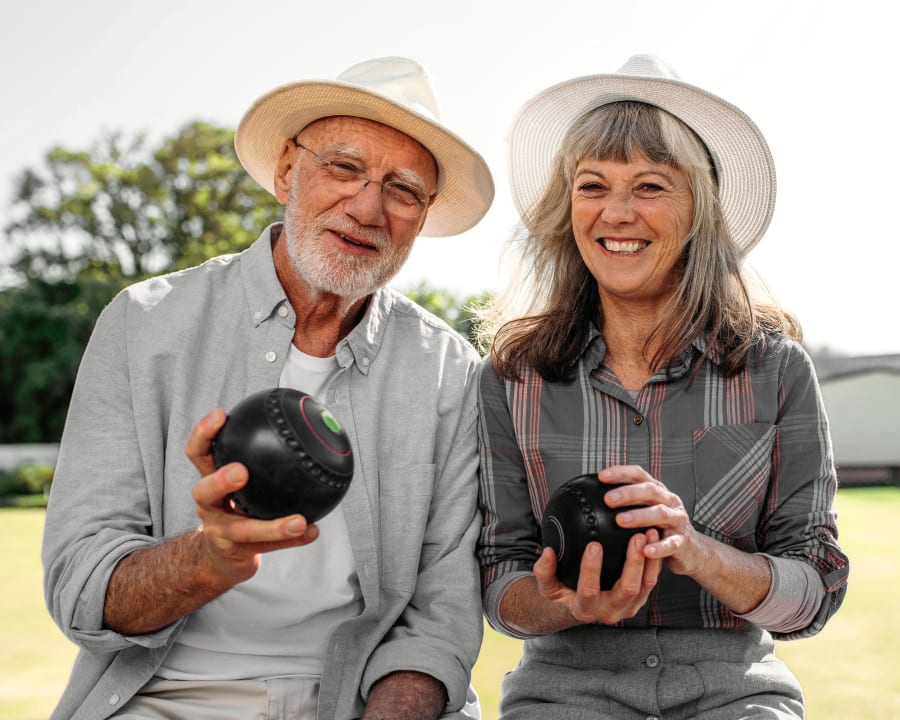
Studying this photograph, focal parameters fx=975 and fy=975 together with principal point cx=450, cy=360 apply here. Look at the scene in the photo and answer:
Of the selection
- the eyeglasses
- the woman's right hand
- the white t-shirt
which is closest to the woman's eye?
the eyeglasses

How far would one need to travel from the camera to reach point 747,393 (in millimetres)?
3205

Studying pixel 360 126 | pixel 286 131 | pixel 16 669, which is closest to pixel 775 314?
pixel 360 126

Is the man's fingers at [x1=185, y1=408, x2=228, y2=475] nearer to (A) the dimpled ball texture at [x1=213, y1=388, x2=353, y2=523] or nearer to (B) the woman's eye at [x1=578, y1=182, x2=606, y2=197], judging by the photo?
(A) the dimpled ball texture at [x1=213, y1=388, x2=353, y2=523]

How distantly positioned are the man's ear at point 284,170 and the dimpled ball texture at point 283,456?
5.37 feet

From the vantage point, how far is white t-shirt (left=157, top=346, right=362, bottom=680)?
307cm

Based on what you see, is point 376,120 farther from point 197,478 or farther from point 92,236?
point 92,236

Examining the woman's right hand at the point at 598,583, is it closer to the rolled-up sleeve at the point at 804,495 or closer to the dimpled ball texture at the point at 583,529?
the dimpled ball texture at the point at 583,529

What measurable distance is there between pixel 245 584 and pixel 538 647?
0.98 metres

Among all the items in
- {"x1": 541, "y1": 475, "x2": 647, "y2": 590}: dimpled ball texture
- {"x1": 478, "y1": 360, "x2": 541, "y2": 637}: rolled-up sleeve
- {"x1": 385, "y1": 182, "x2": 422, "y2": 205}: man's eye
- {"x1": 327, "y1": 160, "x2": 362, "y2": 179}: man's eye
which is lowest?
{"x1": 478, "y1": 360, "x2": 541, "y2": 637}: rolled-up sleeve

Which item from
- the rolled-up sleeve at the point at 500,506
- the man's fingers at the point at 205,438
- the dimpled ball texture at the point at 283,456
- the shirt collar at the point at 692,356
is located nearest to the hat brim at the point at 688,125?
the shirt collar at the point at 692,356

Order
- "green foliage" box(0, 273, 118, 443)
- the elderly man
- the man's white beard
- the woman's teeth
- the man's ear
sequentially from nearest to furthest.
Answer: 1. the elderly man
2. the woman's teeth
3. the man's white beard
4. the man's ear
5. "green foliage" box(0, 273, 118, 443)

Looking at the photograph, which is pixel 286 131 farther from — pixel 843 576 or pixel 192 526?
pixel 843 576

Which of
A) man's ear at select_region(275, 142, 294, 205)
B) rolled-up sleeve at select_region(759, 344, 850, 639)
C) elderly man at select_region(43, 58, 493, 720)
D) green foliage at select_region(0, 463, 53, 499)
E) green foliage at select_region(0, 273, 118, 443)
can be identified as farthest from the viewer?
green foliage at select_region(0, 273, 118, 443)

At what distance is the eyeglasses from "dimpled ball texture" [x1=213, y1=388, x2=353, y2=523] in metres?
1.33
